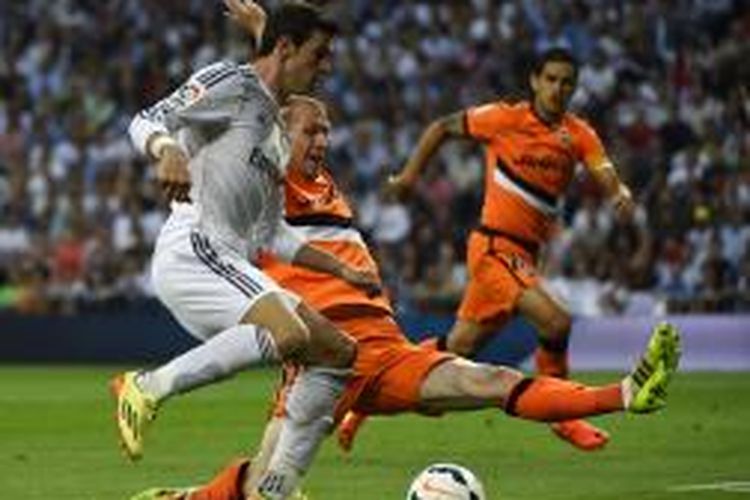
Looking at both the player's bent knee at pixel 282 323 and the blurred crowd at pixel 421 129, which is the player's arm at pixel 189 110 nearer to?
the player's bent knee at pixel 282 323

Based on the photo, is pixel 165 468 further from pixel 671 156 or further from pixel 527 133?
pixel 671 156

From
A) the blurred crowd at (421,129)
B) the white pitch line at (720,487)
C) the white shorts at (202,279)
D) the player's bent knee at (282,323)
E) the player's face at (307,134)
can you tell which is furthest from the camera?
the blurred crowd at (421,129)

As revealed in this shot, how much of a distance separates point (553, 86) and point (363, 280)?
4.89 meters

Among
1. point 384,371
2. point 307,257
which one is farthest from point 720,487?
point 307,257

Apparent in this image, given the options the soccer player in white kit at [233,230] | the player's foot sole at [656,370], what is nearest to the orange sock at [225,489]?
the soccer player in white kit at [233,230]

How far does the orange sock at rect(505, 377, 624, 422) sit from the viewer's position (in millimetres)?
9883

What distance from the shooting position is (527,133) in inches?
582

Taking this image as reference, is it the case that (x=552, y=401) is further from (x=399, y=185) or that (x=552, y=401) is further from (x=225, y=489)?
(x=399, y=185)

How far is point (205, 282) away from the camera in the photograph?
8969mm

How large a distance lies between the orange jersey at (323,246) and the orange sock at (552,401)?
2.22 ft

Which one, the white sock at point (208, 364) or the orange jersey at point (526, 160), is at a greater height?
the white sock at point (208, 364)

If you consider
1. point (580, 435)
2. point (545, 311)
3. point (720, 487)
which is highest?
point (720, 487)

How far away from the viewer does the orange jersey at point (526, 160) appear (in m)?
14.7

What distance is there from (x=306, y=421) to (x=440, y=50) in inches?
785
